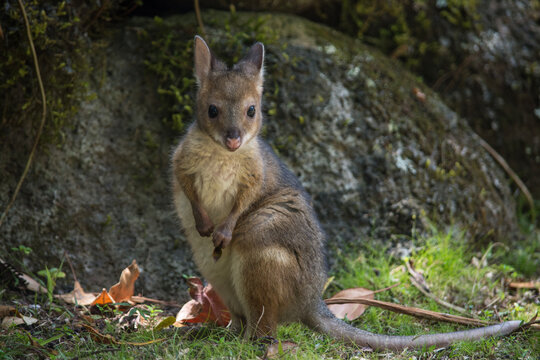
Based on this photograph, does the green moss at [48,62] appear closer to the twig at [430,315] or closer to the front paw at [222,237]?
the front paw at [222,237]

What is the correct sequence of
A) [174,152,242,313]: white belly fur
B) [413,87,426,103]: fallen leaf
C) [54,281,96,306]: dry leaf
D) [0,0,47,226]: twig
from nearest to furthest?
1. [174,152,242,313]: white belly fur
2. [54,281,96,306]: dry leaf
3. [0,0,47,226]: twig
4. [413,87,426,103]: fallen leaf

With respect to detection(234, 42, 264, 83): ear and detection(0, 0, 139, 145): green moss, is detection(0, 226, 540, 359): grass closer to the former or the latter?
detection(0, 0, 139, 145): green moss

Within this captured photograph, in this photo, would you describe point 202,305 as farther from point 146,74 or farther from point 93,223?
point 146,74

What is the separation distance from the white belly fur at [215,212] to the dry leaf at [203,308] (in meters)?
0.30

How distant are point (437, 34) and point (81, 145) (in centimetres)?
470

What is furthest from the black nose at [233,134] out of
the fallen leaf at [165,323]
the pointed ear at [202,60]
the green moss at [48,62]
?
the green moss at [48,62]

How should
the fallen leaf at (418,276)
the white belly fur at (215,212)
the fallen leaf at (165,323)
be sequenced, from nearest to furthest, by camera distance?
the fallen leaf at (165,323)
the white belly fur at (215,212)
the fallen leaf at (418,276)

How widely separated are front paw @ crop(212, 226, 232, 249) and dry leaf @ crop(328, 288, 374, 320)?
1306mm

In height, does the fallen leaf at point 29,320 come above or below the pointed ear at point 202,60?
below

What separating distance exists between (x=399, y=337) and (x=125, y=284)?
233 centimetres

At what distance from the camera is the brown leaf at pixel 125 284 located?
4883mm

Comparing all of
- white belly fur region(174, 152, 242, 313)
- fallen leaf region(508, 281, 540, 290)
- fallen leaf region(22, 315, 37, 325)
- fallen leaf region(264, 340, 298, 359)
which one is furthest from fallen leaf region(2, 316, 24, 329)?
fallen leaf region(508, 281, 540, 290)

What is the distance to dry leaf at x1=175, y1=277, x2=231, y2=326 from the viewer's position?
486cm

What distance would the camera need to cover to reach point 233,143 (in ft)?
13.7
